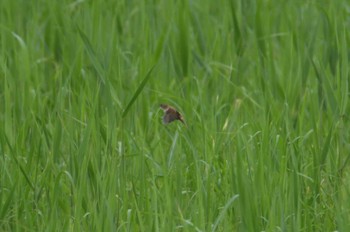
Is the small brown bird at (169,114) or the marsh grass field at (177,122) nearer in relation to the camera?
the marsh grass field at (177,122)

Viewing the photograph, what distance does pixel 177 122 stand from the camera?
3.65 m

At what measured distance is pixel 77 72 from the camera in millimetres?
4203

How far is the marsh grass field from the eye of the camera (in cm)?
306

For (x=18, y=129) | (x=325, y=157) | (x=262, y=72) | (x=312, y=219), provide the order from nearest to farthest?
1. (x=312, y=219)
2. (x=325, y=157)
3. (x=18, y=129)
4. (x=262, y=72)

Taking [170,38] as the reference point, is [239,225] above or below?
below

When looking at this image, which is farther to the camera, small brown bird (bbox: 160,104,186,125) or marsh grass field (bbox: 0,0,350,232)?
small brown bird (bbox: 160,104,186,125)

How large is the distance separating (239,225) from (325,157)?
0.51 metres

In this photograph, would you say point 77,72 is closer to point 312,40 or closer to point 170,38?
point 170,38

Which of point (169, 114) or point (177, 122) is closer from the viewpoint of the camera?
point (169, 114)

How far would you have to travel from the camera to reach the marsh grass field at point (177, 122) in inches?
121

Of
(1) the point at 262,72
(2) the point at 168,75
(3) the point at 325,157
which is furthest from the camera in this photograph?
(2) the point at 168,75

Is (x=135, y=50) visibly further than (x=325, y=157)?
Yes

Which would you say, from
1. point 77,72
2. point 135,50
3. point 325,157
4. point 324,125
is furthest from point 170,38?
point 325,157

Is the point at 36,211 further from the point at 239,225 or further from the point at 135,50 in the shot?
the point at 135,50
